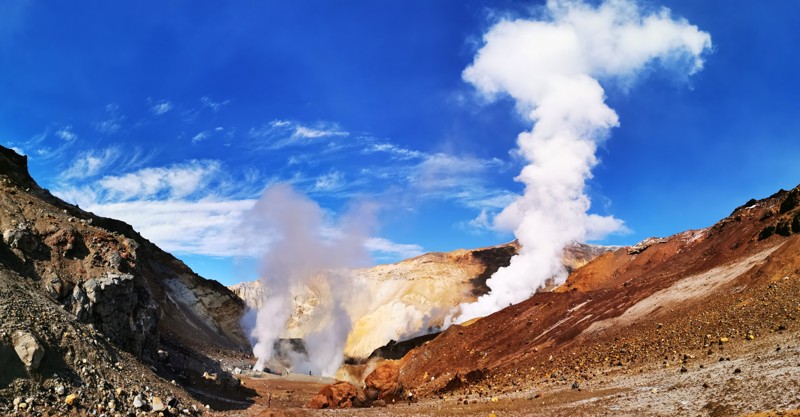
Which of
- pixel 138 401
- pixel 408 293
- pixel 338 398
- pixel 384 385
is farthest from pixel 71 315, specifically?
pixel 408 293

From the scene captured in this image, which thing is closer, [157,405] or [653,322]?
[157,405]

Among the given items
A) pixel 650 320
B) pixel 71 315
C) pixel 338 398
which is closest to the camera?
pixel 71 315

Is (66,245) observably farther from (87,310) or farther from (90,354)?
(90,354)

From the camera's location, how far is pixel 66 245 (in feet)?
77.7

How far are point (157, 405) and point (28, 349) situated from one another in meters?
4.59

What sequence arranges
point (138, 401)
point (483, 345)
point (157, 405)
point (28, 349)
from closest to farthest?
1. point (28, 349)
2. point (138, 401)
3. point (157, 405)
4. point (483, 345)

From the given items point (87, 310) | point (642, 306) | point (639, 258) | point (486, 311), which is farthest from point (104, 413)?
point (486, 311)

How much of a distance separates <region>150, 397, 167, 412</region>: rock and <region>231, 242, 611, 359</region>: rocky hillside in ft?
299

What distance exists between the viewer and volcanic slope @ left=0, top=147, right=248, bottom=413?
15077 mm

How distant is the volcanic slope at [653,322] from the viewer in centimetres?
2253

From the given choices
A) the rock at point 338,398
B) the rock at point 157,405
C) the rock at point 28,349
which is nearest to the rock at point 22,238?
the rock at point 28,349

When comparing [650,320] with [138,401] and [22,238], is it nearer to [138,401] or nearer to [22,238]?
[138,401]

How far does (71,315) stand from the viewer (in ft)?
65.1

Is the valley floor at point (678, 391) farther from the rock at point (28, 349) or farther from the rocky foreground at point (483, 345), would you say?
the rock at point (28, 349)
